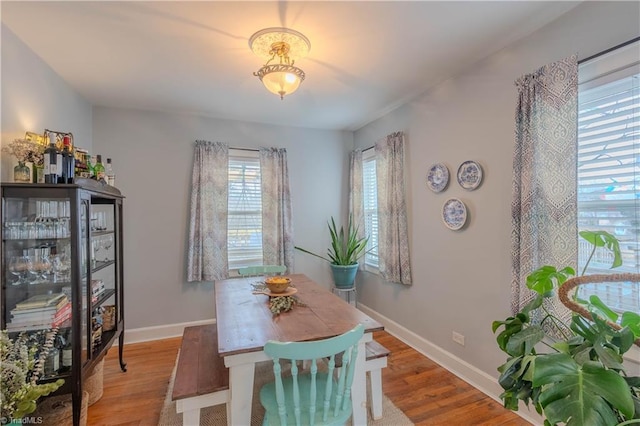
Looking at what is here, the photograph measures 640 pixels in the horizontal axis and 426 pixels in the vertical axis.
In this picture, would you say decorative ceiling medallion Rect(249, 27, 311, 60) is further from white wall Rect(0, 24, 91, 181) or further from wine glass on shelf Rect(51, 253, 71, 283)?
wine glass on shelf Rect(51, 253, 71, 283)

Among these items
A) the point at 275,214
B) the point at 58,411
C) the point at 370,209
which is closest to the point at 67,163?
the point at 58,411

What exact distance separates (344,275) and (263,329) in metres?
2.08

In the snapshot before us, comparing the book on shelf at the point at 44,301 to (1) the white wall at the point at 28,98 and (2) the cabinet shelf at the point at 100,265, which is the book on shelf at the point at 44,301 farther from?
(1) the white wall at the point at 28,98

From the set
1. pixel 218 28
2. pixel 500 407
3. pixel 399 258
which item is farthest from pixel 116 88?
pixel 500 407

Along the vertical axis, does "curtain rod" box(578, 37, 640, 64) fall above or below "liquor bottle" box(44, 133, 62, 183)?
above

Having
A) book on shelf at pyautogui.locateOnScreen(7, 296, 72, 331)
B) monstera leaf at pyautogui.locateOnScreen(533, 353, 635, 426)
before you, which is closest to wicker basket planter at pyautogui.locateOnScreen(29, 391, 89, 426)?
book on shelf at pyautogui.locateOnScreen(7, 296, 72, 331)

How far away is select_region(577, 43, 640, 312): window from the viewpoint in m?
1.51

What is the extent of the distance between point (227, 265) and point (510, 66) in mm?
3328

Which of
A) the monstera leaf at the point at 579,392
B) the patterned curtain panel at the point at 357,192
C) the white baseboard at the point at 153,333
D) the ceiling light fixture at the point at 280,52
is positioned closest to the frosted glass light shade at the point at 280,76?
the ceiling light fixture at the point at 280,52

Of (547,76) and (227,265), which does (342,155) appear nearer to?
(227,265)

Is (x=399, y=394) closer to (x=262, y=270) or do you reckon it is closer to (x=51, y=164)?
(x=262, y=270)

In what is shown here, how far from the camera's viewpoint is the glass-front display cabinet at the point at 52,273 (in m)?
1.72

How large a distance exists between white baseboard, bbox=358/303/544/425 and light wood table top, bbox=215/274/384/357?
1.24 meters

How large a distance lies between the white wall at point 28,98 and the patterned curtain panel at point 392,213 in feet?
10.1
